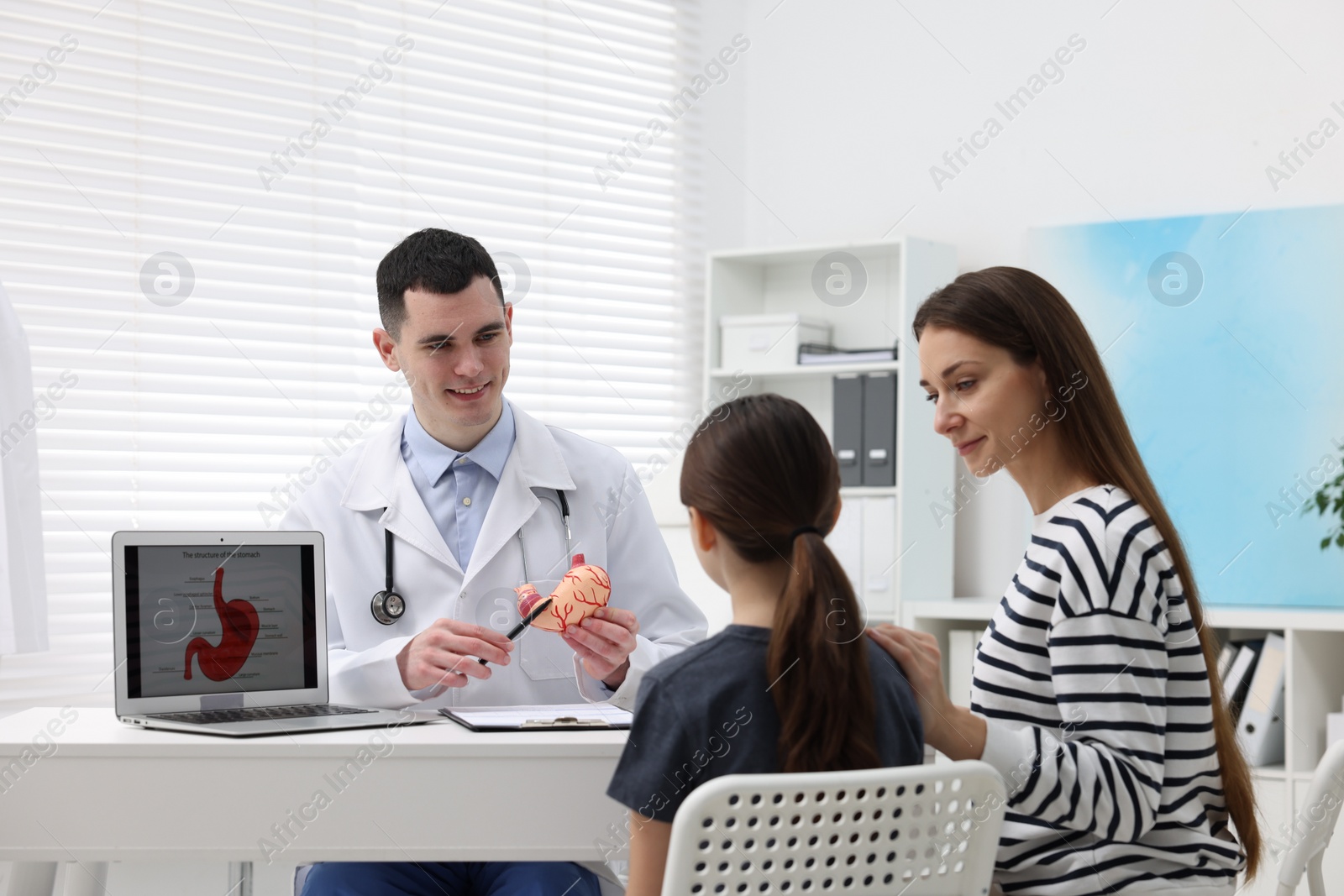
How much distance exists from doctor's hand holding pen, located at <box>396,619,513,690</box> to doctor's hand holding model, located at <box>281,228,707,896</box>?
A: 193 mm

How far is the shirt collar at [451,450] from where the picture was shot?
229 centimetres

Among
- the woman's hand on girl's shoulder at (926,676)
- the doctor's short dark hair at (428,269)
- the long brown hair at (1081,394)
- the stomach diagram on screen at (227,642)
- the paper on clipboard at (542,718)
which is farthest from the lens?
the doctor's short dark hair at (428,269)

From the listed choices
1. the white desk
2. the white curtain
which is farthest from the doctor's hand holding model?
the white curtain

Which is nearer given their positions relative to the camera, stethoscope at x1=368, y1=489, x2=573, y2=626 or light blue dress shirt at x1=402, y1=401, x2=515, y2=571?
stethoscope at x1=368, y1=489, x2=573, y2=626

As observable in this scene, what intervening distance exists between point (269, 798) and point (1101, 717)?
99 cm

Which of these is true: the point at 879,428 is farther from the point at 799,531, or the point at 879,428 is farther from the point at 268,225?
the point at 799,531

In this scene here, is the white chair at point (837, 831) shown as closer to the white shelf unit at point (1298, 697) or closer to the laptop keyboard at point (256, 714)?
the laptop keyboard at point (256, 714)

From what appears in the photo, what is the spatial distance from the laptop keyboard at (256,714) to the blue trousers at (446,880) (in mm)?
236

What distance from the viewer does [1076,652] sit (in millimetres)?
1396

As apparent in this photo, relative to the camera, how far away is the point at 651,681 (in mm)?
1343

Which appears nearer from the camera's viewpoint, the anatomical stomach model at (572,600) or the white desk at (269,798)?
the white desk at (269,798)

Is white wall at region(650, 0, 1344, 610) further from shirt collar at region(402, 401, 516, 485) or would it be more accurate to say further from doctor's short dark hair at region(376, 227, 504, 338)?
doctor's short dark hair at region(376, 227, 504, 338)

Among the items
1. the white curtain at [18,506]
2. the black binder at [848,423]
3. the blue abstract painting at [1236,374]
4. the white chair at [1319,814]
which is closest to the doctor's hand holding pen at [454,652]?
the white chair at [1319,814]

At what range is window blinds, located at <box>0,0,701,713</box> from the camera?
11.2 feet
